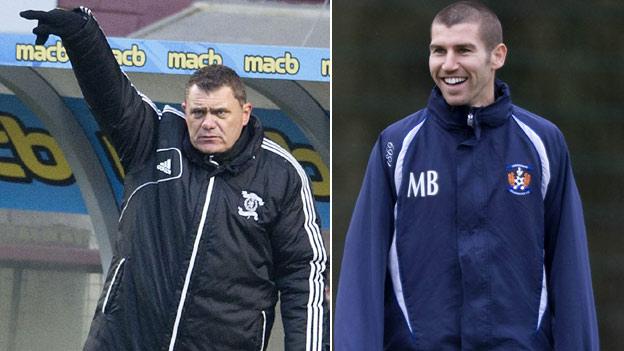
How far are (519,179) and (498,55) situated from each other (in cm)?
29

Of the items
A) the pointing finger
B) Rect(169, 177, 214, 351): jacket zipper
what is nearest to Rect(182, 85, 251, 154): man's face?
Rect(169, 177, 214, 351): jacket zipper

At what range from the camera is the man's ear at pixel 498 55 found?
8.73 feet

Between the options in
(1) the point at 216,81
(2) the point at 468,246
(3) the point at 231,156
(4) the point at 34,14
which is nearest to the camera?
(2) the point at 468,246

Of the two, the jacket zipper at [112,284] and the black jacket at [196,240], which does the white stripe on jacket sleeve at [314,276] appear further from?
the jacket zipper at [112,284]

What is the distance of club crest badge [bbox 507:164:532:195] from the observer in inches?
101

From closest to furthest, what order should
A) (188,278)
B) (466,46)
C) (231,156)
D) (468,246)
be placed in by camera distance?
(468,246) < (466,46) < (188,278) < (231,156)

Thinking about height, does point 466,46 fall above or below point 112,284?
above

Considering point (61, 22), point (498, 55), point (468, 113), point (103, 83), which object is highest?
point (61, 22)

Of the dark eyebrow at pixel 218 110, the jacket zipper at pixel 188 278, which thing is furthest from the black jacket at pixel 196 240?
the dark eyebrow at pixel 218 110

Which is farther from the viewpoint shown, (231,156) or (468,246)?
(231,156)

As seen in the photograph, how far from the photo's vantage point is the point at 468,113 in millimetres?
2613

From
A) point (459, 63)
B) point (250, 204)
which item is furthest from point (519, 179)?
point (250, 204)

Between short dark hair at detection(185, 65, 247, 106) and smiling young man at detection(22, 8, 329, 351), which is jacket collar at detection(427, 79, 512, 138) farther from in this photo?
short dark hair at detection(185, 65, 247, 106)

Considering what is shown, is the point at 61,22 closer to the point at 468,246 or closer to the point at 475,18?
the point at 475,18
